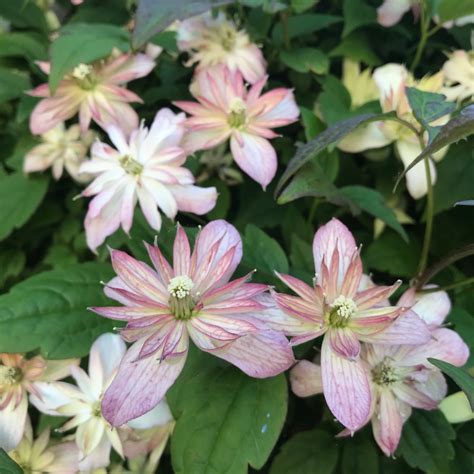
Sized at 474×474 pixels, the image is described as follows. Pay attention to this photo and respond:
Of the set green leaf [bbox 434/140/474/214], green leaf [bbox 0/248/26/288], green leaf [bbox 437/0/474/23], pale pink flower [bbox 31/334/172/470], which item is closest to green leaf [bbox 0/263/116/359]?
pale pink flower [bbox 31/334/172/470]

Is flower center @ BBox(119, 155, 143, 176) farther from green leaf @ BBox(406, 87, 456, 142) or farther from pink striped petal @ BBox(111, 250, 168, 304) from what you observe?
green leaf @ BBox(406, 87, 456, 142)

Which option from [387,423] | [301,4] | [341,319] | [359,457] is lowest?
[359,457]

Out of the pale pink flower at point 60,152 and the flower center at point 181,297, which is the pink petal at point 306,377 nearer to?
the flower center at point 181,297

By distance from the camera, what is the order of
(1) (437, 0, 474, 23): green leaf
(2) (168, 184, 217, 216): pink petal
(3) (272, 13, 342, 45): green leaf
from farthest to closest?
(3) (272, 13, 342, 45): green leaf
(1) (437, 0, 474, 23): green leaf
(2) (168, 184, 217, 216): pink petal

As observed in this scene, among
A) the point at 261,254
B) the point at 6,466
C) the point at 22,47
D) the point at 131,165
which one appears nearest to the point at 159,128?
the point at 131,165

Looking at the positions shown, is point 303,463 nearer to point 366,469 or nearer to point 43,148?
point 366,469

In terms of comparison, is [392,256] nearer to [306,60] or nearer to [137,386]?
[306,60]

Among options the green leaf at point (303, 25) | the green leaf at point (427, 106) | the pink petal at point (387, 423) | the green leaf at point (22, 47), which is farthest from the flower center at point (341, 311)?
the green leaf at point (22, 47)
